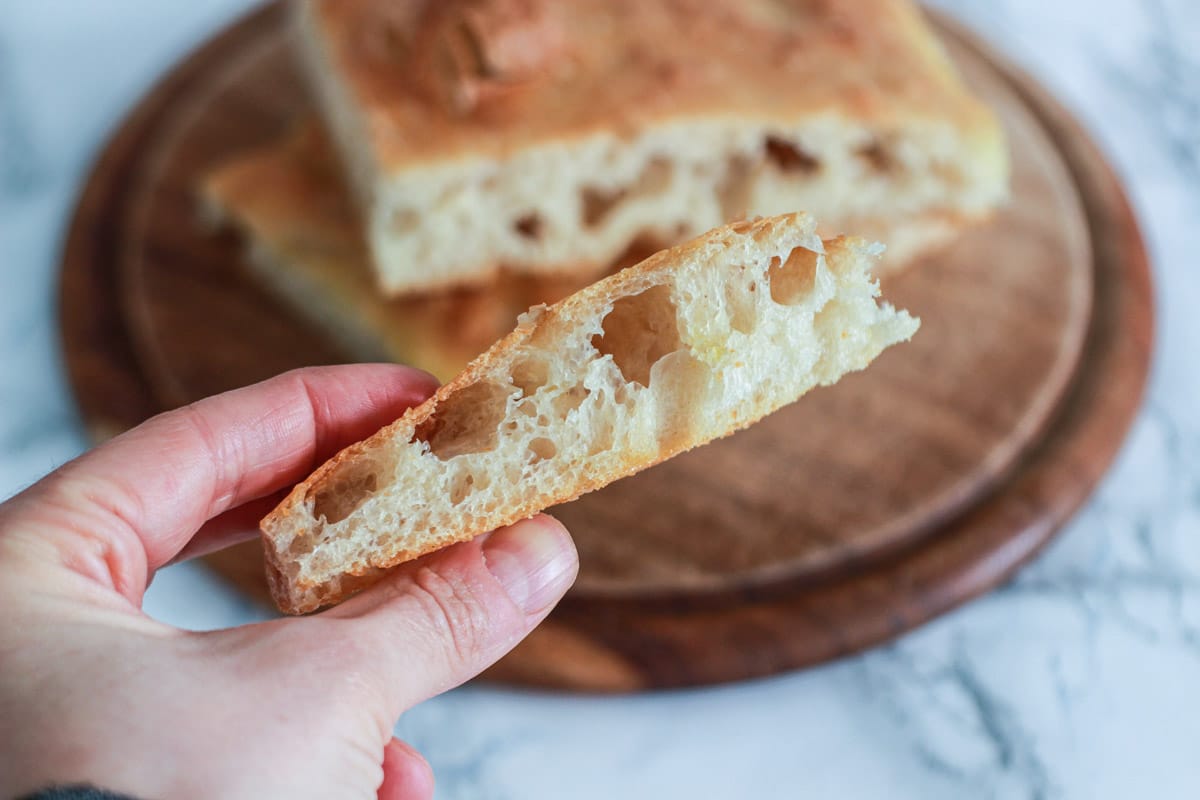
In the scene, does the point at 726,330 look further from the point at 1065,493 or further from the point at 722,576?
the point at 1065,493

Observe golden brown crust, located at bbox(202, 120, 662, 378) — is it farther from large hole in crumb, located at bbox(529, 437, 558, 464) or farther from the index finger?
large hole in crumb, located at bbox(529, 437, 558, 464)

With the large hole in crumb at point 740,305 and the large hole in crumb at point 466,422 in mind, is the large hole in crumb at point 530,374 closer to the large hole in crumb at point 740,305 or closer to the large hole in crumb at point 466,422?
the large hole in crumb at point 466,422

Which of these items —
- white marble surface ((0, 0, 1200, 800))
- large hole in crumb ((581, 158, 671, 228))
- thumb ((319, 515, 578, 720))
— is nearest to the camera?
thumb ((319, 515, 578, 720))

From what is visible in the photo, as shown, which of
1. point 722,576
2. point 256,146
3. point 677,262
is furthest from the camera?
point 256,146

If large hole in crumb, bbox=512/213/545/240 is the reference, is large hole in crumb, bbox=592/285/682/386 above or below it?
above

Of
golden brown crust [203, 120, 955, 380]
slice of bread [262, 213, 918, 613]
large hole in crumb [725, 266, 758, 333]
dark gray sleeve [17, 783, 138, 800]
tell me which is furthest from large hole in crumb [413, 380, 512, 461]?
golden brown crust [203, 120, 955, 380]

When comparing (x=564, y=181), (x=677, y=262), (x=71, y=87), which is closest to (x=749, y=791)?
(x=677, y=262)

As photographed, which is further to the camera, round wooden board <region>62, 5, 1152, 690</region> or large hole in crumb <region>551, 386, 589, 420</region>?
round wooden board <region>62, 5, 1152, 690</region>
